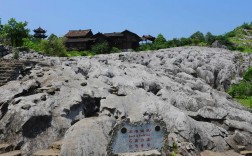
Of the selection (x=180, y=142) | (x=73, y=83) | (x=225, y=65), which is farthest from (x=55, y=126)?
(x=225, y=65)

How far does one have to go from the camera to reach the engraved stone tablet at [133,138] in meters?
17.6

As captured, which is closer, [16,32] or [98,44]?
[16,32]

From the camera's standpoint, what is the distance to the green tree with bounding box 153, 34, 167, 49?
8631cm

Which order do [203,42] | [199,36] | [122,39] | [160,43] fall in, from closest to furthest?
[160,43], [122,39], [203,42], [199,36]

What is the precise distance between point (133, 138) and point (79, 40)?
71844 millimetres

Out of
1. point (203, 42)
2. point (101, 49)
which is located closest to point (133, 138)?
point (101, 49)

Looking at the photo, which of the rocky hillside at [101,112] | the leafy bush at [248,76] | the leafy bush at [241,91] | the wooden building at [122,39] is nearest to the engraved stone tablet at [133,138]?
the rocky hillside at [101,112]

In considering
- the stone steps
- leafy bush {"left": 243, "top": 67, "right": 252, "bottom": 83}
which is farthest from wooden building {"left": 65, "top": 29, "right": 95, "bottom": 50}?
the stone steps

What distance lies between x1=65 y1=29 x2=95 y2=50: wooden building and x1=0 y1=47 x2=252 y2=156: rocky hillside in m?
50.4

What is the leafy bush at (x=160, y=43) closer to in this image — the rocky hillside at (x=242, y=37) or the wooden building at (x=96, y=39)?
the wooden building at (x=96, y=39)

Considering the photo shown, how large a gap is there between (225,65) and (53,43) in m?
32.7

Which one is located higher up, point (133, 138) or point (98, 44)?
point (98, 44)

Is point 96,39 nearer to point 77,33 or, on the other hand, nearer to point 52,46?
point 77,33

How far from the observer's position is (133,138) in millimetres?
17719
